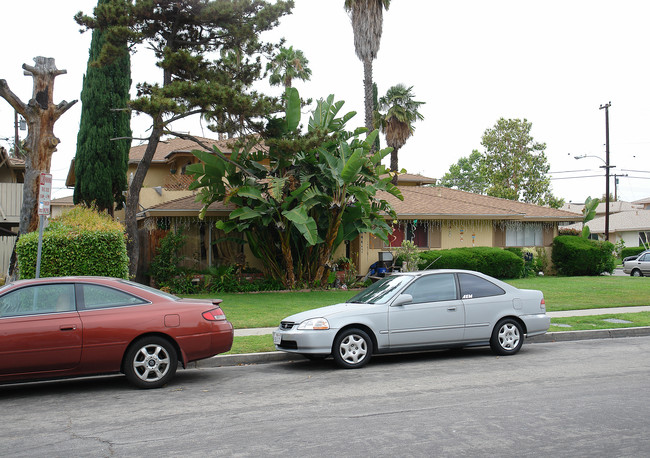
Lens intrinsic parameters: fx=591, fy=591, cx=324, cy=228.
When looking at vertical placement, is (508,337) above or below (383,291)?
below

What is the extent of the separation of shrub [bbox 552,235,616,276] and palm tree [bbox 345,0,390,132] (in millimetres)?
12530

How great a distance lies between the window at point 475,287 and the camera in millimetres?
10008

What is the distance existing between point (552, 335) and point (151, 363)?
7.88 m

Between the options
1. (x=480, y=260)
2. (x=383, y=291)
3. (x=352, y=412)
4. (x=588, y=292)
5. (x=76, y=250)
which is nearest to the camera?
(x=352, y=412)

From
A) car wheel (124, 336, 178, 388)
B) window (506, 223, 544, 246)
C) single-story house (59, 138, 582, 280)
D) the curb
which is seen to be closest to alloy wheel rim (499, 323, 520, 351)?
the curb

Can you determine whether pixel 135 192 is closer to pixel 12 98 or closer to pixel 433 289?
pixel 12 98

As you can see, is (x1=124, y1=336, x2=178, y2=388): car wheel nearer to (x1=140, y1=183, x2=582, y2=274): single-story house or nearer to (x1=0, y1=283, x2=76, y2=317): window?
(x1=0, y1=283, x2=76, y2=317): window

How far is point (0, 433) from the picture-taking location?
5910 millimetres

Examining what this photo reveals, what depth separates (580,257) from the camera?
27094mm

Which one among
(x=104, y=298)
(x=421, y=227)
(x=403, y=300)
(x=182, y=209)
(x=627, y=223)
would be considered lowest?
(x=403, y=300)

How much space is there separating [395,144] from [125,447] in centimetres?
3165

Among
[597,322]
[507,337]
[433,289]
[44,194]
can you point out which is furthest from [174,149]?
[507,337]

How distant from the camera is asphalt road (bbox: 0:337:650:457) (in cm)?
533

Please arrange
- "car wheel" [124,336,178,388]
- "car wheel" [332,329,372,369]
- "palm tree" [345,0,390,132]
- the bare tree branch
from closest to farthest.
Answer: "car wheel" [124,336,178,388]
"car wheel" [332,329,372,369]
the bare tree branch
"palm tree" [345,0,390,132]
